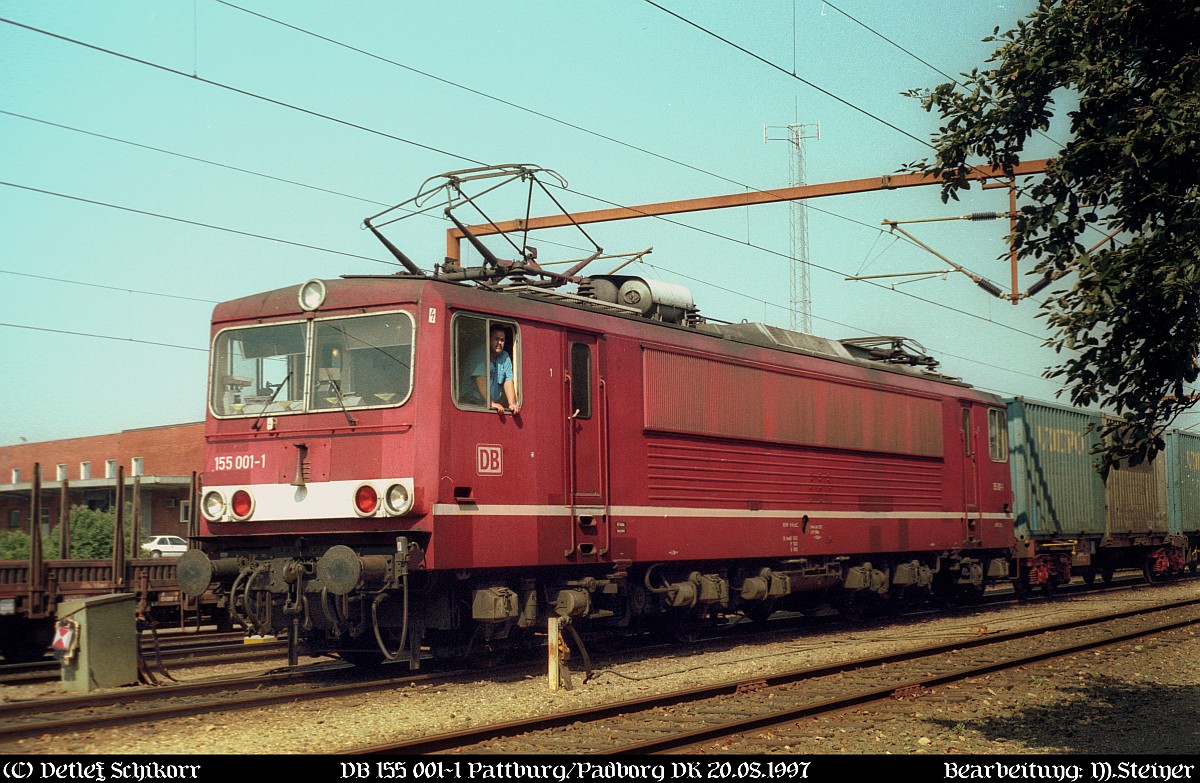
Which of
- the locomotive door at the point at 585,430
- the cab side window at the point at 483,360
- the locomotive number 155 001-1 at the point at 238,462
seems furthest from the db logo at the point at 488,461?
the locomotive number 155 001-1 at the point at 238,462

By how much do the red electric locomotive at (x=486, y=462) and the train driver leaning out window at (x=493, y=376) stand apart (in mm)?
24

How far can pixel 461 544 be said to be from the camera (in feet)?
37.0

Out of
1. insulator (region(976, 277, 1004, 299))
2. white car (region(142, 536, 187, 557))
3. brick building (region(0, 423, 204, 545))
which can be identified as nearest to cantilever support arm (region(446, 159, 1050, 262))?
insulator (region(976, 277, 1004, 299))

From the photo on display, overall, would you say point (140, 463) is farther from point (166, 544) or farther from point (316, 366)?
point (316, 366)

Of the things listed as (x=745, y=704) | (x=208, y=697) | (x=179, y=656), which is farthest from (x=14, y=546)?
(x=745, y=704)

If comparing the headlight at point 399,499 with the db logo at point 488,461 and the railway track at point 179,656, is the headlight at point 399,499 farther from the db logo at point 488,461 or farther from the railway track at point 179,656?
the railway track at point 179,656

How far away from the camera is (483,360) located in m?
11.9

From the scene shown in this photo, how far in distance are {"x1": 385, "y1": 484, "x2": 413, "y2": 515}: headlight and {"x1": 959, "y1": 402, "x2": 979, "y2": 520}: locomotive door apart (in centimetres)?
1289

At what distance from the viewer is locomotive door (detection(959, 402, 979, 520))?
21094 mm

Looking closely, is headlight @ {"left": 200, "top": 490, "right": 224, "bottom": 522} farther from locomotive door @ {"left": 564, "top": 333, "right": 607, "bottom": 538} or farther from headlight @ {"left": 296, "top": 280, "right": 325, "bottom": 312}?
locomotive door @ {"left": 564, "top": 333, "right": 607, "bottom": 538}

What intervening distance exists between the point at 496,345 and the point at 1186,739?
23.1 feet

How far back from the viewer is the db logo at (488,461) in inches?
458

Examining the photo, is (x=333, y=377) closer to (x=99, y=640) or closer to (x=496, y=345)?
(x=496, y=345)

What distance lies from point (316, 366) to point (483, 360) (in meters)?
1.65
